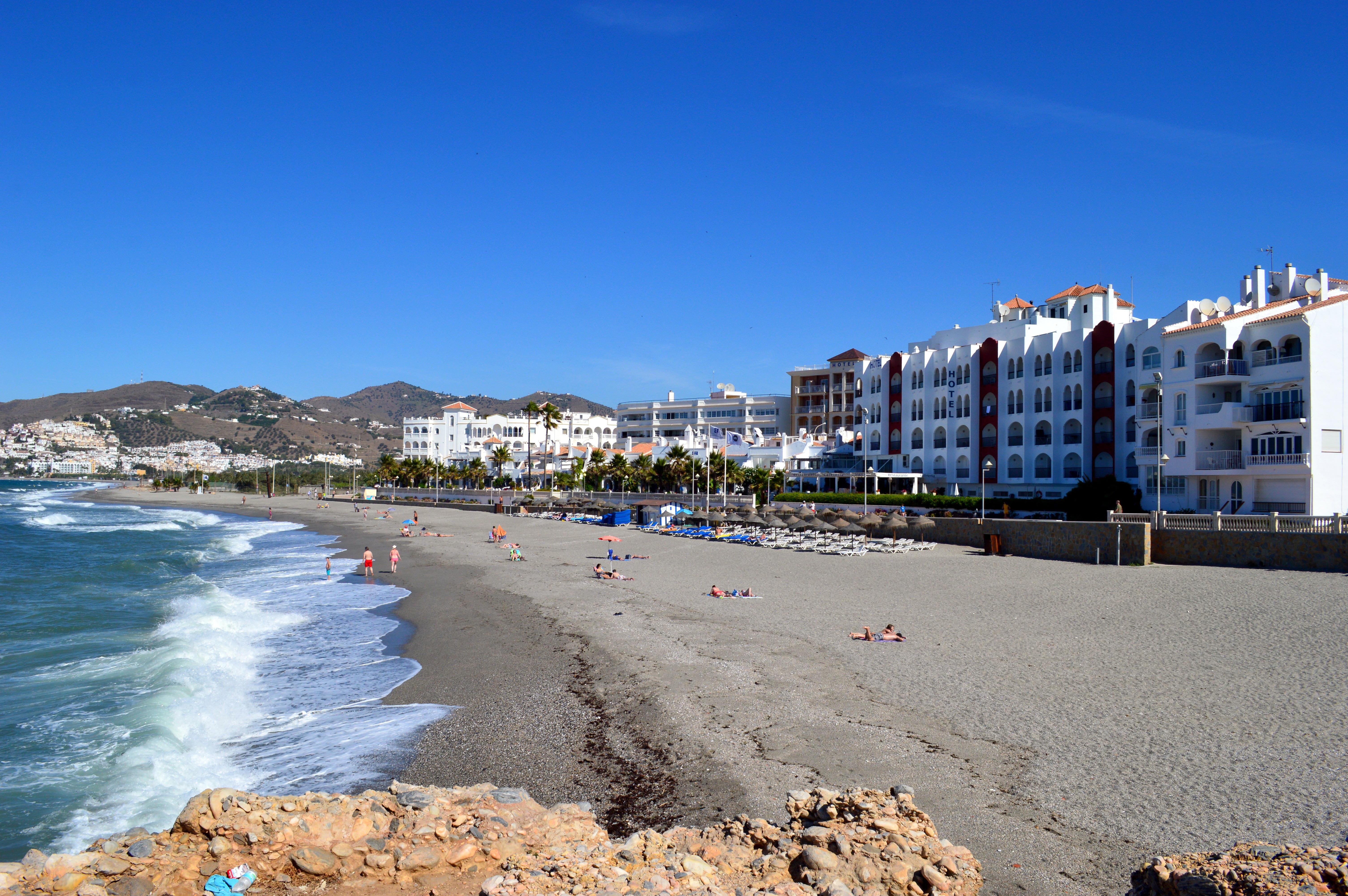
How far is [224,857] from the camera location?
638cm

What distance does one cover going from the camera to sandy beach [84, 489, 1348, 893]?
7965 mm

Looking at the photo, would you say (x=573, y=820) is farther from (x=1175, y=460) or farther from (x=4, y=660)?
(x=1175, y=460)

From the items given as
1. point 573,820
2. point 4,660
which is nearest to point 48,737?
point 4,660

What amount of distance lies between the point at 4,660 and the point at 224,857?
1431 centimetres

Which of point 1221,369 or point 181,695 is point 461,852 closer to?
point 181,695

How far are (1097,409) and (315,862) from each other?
54.8 m

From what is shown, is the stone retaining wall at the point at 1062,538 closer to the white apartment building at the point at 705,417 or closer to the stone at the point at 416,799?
the stone at the point at 416,799

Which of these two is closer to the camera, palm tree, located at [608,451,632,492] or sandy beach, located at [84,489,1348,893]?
sandy beach, located at [84,489,1348,893]

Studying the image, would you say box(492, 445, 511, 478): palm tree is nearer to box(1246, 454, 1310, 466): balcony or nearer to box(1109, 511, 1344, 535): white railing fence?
box(1246, 454, 1310, 466): balcony

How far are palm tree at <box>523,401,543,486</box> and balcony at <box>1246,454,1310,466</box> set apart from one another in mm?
65549

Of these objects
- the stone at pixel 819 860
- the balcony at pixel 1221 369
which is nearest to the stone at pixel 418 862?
the stone at pixel 819 860

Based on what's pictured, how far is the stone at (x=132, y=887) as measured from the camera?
5.89m

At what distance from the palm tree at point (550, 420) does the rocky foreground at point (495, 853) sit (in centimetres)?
8055

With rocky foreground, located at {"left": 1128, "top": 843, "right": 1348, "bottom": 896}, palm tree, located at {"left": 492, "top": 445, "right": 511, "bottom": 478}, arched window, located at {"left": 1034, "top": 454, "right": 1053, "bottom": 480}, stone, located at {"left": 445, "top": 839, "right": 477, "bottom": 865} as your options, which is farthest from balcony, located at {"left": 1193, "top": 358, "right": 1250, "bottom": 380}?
palm tree, located at {"left": 492, "top": 445, "right": 511, "bottom": 478}
